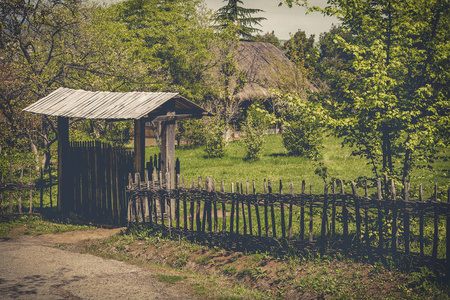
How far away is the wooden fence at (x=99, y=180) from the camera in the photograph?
34.0 ft

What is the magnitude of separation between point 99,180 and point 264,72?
75.8 ft

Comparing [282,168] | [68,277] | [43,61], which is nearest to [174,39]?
[43,61]

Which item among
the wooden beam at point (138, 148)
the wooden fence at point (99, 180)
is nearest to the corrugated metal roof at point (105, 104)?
the wooden beam at point (138, 148)

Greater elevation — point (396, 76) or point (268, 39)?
point (268, 39)

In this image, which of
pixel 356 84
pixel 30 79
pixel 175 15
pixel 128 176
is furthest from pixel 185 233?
pixel 175 15

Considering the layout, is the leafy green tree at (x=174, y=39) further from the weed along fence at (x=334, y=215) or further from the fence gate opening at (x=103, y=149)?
the weed along fence at (x=334, y=215)

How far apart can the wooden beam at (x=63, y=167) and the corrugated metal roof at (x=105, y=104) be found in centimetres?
56

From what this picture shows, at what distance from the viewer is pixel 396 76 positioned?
26.5 ft

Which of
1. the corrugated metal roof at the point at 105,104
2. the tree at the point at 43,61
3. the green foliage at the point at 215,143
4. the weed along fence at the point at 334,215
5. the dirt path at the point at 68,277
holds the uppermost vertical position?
the tree at the point at 43,61

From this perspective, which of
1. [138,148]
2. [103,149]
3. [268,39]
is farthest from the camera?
[268,39]


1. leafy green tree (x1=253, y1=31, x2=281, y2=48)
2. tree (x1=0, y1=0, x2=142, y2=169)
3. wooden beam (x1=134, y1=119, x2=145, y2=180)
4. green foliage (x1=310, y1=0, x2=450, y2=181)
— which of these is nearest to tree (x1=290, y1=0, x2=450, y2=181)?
green foliage (x1=310, y1=0, x2=450, y2=181)

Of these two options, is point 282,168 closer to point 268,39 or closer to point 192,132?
point 192,132

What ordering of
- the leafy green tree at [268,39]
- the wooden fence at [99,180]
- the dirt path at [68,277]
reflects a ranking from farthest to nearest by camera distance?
1. the leafy green tree at [268,39]
2. the wooden fence at [99,180]
3. the dirt path at [68,277]

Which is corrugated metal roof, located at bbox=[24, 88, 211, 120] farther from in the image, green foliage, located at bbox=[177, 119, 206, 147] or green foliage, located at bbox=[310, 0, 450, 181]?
green foliage, located at bbox=[177, 119, 206, 147]
